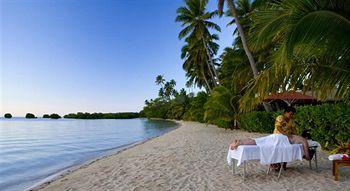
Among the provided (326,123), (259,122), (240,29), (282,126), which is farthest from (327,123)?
(259,122)

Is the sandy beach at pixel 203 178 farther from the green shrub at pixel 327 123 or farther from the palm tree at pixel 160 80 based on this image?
the palm tree at pixel 160 80

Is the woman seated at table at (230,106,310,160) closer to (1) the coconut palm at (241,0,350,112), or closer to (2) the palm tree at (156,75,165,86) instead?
(1) the coconut palm at (241,0,350,112)

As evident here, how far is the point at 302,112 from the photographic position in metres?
10.9

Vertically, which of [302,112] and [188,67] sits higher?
[188,67]

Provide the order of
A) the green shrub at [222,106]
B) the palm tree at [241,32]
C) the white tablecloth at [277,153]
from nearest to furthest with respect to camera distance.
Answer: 1. the white tablecloth at [277,153]
2. the palm tree at [241,32]
3. the green shrub at [222,106]

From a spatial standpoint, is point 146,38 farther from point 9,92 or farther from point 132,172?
point 132,172

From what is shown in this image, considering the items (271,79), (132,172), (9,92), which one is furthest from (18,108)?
(271,79)

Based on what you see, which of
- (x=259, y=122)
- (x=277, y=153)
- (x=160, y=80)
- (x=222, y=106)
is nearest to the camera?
(x=277, y=153)

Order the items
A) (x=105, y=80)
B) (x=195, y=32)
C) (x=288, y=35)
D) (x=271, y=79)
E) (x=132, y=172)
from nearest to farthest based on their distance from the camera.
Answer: (x=288, y=35) < (x=271, y=79) < (x=132, y=172) < (x=195, y=32) < (x=105, y=80)


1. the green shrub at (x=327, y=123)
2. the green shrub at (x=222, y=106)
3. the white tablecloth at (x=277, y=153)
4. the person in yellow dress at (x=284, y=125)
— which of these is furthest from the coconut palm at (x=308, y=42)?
the green shrub at (x=222, y=106)

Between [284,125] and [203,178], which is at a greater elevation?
[284,125]

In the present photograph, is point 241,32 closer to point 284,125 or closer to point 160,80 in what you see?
point 284,125

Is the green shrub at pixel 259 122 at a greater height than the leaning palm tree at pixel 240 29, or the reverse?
the leaning palm tree at pixel 240 29

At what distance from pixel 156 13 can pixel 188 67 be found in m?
13.3
